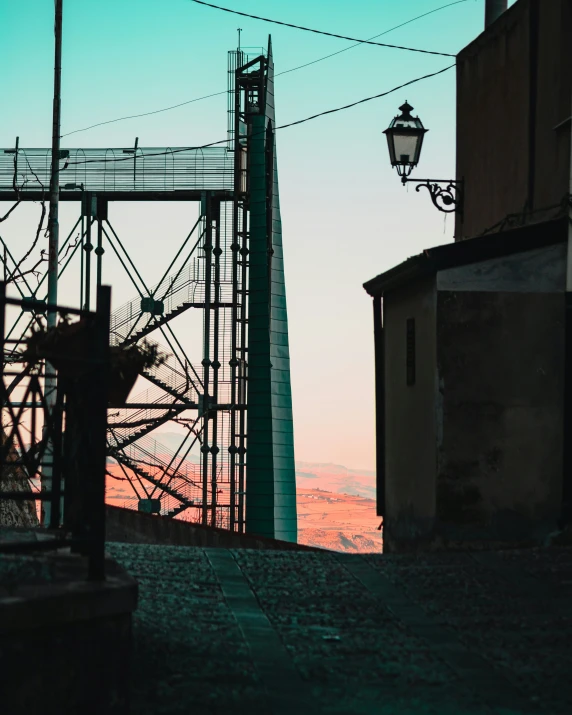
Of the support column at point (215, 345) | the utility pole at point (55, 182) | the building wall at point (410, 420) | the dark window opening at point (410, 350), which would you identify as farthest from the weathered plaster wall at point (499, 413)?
the support column at point (215, 345)

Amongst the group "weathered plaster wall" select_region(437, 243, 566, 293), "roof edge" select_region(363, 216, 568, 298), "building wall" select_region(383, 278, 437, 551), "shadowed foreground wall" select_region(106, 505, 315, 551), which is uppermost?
"roof edge" select_region(363, 216, 568, 298)

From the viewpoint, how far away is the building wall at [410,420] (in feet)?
42.7

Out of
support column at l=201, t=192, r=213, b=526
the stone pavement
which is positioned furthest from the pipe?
support column at l=201, t=192, r=213, b=526

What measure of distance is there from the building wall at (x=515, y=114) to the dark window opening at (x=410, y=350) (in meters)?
2.11

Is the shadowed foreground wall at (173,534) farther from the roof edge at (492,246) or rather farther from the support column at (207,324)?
the support column at (207,324)

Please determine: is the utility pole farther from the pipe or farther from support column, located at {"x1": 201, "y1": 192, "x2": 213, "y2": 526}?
the pipe

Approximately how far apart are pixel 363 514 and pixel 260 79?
70.9 metres

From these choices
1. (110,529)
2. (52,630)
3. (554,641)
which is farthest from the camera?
(110,529)

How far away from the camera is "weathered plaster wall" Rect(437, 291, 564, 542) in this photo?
12492mm

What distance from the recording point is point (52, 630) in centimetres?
527

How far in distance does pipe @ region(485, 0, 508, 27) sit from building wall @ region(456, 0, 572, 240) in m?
0.45

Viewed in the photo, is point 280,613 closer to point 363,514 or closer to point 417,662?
point 417,662

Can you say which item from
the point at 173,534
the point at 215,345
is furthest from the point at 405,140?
the point at 215,345

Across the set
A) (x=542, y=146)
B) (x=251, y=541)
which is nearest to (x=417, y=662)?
(x=542, y=146)
